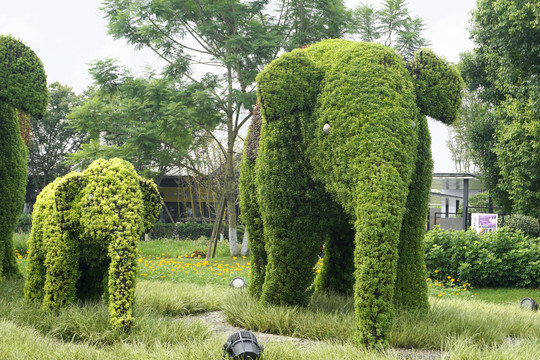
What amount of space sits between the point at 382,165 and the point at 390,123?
0.44 meters

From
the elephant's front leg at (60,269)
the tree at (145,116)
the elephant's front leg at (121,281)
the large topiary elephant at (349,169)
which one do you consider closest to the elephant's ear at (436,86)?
the large topiary elephant at (349,169)

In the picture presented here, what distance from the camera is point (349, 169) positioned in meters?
4.22

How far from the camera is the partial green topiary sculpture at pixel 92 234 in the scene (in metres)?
4.41

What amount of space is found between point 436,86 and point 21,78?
5.82 metres

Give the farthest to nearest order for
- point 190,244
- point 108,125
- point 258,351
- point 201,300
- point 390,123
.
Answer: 1. point 190,244
2. point 108,125
3. point 201,300
4. point 390,123
5. point 258,351

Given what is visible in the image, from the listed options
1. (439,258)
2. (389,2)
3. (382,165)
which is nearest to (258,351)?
(382,165)

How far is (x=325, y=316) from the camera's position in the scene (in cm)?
518

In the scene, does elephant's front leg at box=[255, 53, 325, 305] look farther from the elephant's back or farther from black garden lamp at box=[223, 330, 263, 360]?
black garden lamp at box=[223, 330, 263, 360]

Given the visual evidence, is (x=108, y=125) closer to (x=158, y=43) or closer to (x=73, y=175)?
(x=158, y=43)

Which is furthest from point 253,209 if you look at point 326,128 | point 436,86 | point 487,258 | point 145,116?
point 145,116

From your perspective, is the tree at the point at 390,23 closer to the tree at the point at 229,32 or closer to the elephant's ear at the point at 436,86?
the tree at the point at 229,32

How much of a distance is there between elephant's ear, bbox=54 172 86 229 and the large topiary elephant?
1938mm

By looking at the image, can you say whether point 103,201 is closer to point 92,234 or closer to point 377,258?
point 92,234

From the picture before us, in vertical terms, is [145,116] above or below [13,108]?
above
